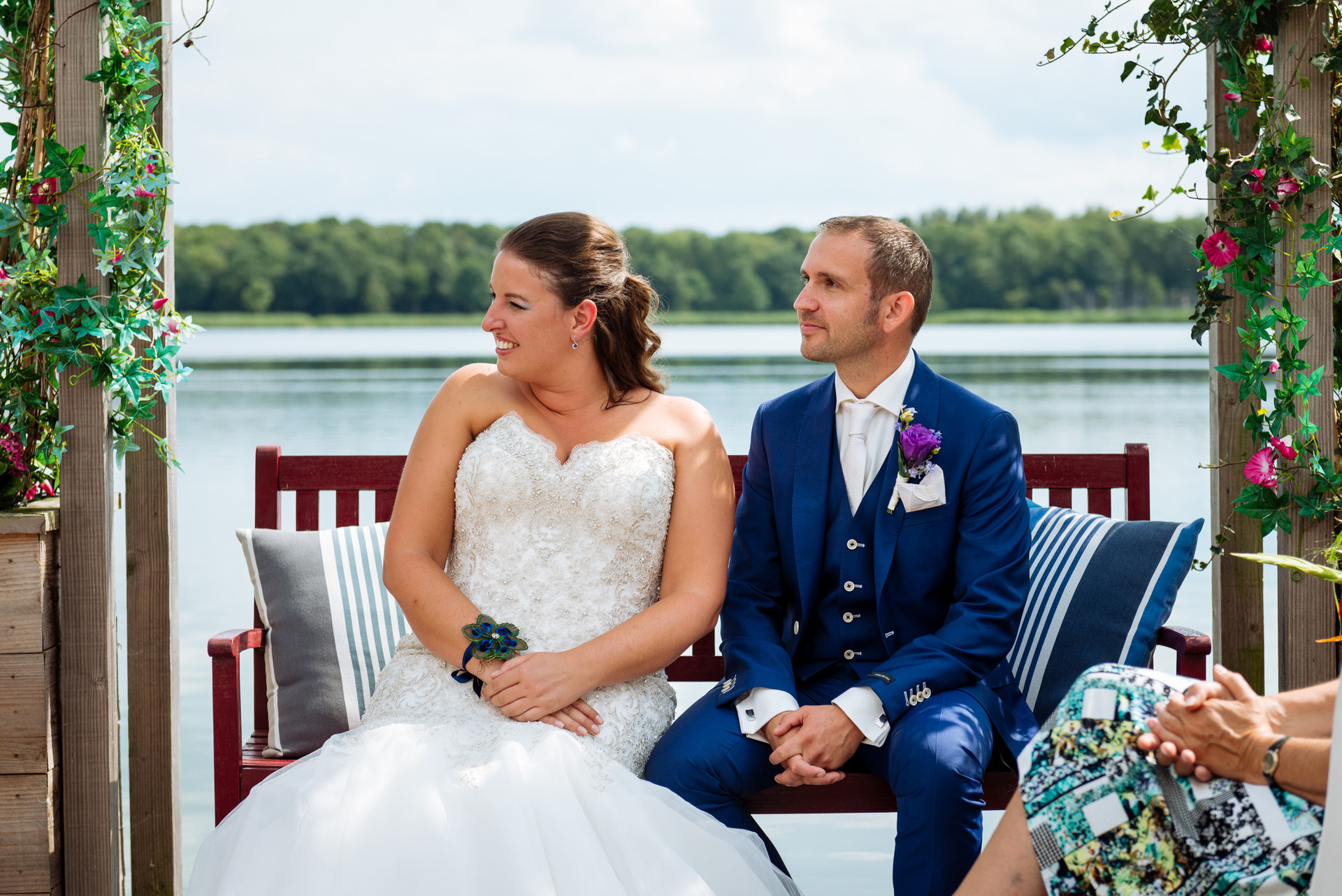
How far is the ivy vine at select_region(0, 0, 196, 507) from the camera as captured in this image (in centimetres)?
282

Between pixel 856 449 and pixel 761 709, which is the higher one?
pixel 856 449

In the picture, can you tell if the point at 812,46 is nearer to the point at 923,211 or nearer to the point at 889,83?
the point at 889,83

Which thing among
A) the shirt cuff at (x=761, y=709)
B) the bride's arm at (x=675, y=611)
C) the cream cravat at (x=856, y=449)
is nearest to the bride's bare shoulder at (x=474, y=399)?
the bride's arm at (x=675, y=611)

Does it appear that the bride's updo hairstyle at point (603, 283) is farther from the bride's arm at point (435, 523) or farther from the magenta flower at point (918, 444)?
the magenta flower at point (918, 444)

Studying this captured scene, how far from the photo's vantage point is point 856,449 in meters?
2.93

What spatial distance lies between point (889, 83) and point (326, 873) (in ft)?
134

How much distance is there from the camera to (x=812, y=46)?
40.4m

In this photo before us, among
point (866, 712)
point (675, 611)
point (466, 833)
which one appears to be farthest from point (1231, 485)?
point (466, 833)

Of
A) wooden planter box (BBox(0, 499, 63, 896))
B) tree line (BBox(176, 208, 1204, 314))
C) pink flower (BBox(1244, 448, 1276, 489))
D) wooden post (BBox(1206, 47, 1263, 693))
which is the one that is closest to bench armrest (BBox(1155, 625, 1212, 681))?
wooden post (BBox(1206, 47, 1263, 693))

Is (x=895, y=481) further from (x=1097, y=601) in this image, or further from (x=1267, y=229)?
(x=1267, y=229)

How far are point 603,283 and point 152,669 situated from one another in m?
1.60

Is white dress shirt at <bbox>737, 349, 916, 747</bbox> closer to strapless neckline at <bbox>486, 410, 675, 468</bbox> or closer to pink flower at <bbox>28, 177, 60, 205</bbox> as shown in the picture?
strapless neckline at <bbox>486, 410, 675, 468</bbox>

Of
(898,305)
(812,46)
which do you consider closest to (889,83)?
(812,46)

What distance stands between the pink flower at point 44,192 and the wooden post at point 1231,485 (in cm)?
296
